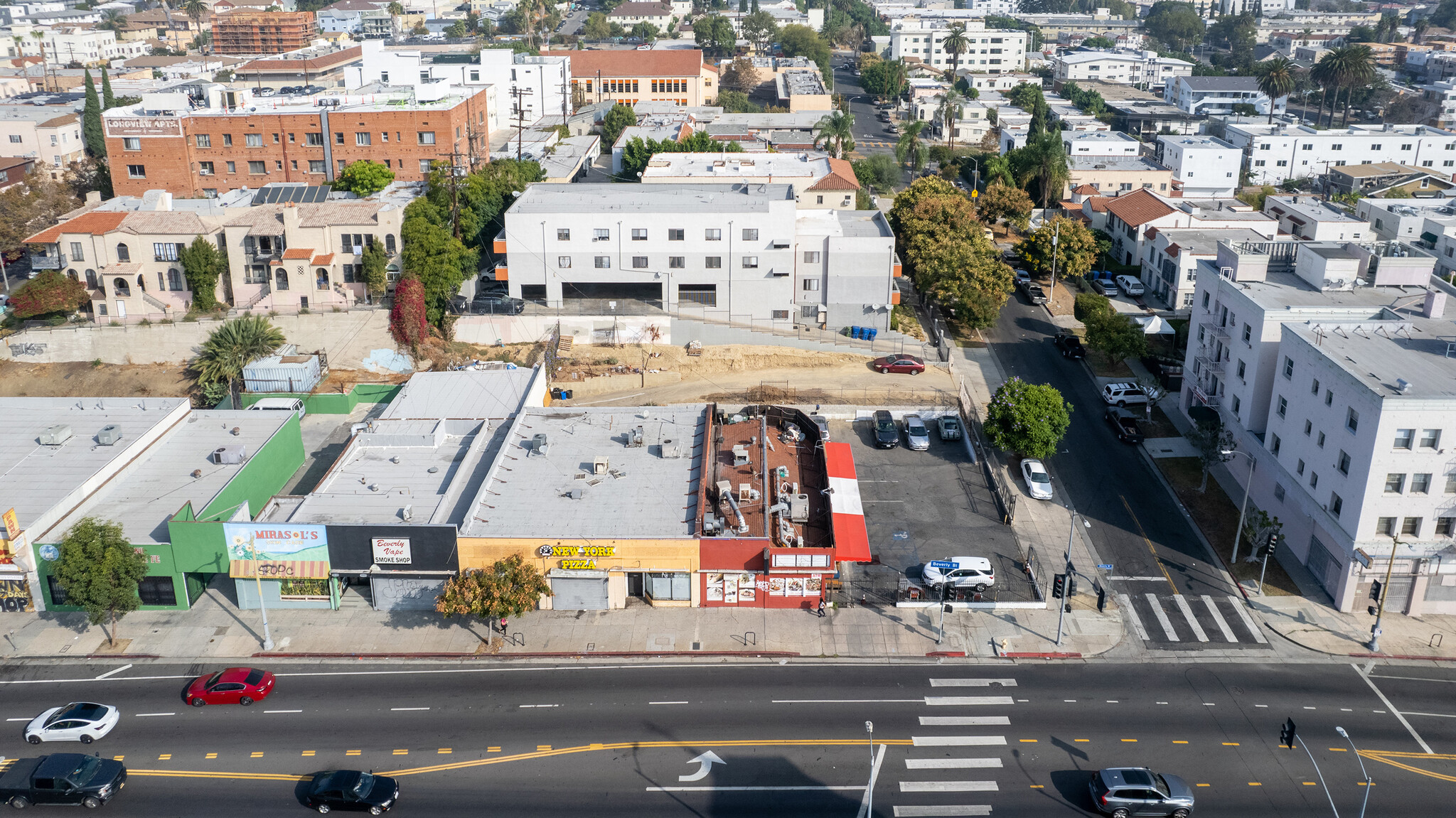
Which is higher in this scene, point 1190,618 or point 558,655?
point 1190,618

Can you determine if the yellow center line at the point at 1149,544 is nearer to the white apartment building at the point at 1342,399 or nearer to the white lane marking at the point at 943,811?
the white apartment building at the point at 1342,399

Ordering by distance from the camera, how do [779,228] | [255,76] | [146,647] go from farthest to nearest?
[255,76], [779,228], [146,647]

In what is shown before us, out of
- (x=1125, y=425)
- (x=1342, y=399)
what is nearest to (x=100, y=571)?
(x=1342, y=399)

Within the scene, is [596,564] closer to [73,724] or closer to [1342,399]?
[73,724]

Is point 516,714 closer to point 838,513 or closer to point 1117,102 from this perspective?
point 838,513

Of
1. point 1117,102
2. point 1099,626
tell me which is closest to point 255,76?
point 1117,102

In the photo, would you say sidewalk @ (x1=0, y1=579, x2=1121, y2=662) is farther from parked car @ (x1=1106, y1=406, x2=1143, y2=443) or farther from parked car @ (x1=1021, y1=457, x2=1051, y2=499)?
parked car @ (x1=1106, y1=406, x2=1143, y2=443)
